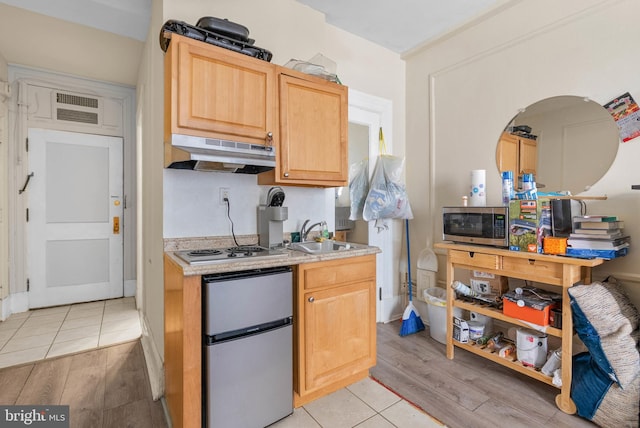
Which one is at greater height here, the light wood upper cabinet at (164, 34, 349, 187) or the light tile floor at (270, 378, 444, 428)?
the light wood upper cabinet at (164, 34, 349, 187)

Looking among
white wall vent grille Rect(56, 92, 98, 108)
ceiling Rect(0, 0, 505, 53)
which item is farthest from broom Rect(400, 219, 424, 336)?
white wall vent grille Rect(56, 92, 98, 108)

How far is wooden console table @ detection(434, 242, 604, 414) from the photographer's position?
5.67 ft

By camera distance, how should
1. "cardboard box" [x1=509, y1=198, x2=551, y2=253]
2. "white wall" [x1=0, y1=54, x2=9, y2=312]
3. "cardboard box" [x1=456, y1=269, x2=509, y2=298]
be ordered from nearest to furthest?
"cardboard box" [x1=509, y1=198, x2=551, y2=253] → "cardboard box" [x1=456, y1=269, x2=509, y2=298] → "white wall" [x1=0, y1=54, x2=9, y2=312]

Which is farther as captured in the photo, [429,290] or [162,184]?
[429,290]

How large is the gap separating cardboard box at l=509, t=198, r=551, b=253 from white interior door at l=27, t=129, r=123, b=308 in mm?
4343

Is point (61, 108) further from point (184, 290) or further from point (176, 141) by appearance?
point (184, 290)

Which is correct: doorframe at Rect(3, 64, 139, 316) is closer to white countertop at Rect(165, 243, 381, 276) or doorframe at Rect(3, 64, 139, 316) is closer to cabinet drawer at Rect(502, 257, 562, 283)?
white countertop at Rect(165, 243, 381, 276)

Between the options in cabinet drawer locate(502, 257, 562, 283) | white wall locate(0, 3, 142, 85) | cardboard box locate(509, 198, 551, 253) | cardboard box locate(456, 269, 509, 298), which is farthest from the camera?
white wall locate(0, 3, 142, 85)

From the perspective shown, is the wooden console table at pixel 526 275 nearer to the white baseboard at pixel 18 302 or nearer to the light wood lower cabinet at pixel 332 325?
the light wood lower cabinet at pixel 332 325

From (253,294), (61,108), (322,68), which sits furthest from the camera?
(61,108)

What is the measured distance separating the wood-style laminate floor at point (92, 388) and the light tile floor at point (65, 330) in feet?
0.66

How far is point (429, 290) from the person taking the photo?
2.88 meters

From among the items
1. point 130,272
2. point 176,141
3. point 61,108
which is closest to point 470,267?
point 176,141

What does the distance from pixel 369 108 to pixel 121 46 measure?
2.49 m
